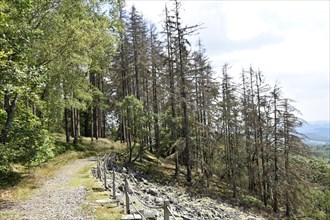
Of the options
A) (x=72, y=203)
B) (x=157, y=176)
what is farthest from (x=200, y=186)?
(x=72, y=203)

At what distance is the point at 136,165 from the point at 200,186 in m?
5.20

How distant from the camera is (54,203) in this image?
10734 mm

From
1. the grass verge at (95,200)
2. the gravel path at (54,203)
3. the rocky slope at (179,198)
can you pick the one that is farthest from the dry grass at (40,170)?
the rocky slope at (179,198)

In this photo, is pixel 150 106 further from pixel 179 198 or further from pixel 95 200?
pixel 95 200

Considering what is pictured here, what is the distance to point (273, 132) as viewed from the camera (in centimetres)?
Result: 2416

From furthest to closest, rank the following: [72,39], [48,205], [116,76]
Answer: [116,76]
[72,39]
[48,205]

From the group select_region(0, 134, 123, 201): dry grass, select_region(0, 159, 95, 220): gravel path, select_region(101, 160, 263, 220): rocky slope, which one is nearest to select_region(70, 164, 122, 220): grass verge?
select_region(0, 159, 95, 220): gravel path

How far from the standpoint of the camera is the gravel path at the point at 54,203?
9.08 m

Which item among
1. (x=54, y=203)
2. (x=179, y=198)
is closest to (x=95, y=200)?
(x=54, y=203)

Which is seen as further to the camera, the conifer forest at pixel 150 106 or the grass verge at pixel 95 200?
the conifer forest at pixel 150 106

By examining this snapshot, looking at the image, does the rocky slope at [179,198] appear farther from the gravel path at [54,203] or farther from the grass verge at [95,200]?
the gravel path at [54,203]

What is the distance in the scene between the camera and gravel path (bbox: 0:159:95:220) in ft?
29.8

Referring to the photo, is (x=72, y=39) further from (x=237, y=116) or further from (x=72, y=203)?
(x=237, y=116)

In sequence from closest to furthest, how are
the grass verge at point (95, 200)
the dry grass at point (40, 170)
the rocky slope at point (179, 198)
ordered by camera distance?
the grass verge at point (95, 200) → the dry grass at point (40, 170) → the rocky slope at point (179, 198)
